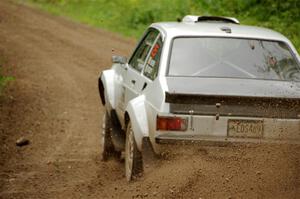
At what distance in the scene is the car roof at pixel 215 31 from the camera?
6887 millimetres

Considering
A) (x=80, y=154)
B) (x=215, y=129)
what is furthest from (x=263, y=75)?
(x=80, y=154)

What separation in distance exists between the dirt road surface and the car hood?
46 cm

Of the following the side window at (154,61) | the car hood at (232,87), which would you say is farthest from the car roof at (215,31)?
the car hood at (232,87)

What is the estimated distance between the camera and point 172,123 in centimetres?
597

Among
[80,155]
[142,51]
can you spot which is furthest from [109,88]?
[80,155]

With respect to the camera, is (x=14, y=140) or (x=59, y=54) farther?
(x=59, y=54)

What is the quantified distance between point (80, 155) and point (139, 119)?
2.93 metres

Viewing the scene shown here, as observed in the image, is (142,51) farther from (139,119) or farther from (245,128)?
(245,128)

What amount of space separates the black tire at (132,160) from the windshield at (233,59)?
2.64 ft

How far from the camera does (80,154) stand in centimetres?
927

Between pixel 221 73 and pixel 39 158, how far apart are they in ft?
10.9

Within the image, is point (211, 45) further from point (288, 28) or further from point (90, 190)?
point (288, 28)

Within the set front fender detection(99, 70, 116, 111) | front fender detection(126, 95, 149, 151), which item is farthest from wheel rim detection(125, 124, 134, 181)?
front fender detection(99, 70, 116, 111)

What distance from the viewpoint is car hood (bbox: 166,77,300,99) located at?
5.98 m
